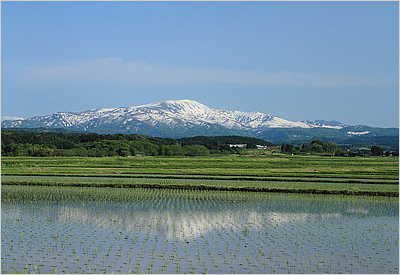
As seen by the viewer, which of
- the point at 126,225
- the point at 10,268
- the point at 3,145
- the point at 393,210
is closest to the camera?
the point at 10,268

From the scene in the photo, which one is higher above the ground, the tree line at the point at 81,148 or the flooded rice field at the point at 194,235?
the tree line at the point at 81,148

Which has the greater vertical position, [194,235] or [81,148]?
[81,148]

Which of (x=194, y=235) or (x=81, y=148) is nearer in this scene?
(x=194, y=235)

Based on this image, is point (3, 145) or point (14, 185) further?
point (3, 145)

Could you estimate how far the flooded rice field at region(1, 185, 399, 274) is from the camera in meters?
11.6

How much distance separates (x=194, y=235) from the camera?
14969 millimetres

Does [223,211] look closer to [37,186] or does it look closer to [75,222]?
[75,222]

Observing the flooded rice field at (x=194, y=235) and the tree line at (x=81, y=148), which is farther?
the tree line at (x=81, y=148)

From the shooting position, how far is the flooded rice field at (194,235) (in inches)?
459

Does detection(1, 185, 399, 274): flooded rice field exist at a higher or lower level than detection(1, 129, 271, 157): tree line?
lower

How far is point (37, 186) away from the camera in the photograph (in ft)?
97.8

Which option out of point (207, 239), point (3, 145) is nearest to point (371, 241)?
point (207, 239)

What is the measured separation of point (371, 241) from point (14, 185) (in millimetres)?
25739

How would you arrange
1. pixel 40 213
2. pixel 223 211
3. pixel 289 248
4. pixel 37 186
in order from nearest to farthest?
pixel 289 248 < pixel 40 213 < pixel 223 211 < pixel 37 186
